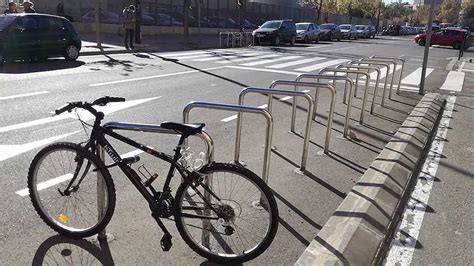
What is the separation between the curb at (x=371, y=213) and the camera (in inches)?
134

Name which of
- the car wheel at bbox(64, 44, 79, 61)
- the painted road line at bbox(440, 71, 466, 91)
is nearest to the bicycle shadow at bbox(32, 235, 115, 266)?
the painted road line at bbox(440, 71, 466, 91)

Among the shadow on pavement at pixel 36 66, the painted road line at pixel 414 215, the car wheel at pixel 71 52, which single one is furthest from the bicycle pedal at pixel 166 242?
the car wheel at pixel 71 52

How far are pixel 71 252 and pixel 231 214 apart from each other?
49.5 inches

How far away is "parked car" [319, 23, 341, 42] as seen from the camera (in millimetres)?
40844

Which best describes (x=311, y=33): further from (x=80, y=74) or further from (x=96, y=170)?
(x=96, y=170)

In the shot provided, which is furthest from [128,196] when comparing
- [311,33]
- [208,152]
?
[311,33]

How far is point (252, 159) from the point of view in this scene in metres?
5.95

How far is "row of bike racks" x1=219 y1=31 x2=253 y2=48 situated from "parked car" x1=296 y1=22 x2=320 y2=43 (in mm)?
5959

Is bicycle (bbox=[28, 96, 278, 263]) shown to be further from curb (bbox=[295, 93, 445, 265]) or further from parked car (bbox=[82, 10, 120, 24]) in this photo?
parked car (bbox=[82, 10, 120, 24])

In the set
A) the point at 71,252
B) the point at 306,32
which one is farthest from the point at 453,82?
the point at 306,32

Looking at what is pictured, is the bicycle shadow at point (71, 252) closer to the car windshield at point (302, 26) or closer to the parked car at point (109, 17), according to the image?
the parked car at point (109, 17)

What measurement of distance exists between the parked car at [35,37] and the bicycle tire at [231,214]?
41.4 feet

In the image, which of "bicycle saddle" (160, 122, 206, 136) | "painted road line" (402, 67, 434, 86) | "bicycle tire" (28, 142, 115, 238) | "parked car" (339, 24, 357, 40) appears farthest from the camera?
"parked car" (339, 24, 357, 40)

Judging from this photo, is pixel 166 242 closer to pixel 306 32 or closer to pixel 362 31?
pixel 306 32
